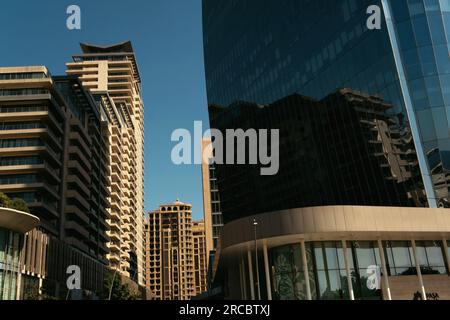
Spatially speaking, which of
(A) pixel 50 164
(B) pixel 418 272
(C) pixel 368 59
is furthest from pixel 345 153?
(A) pixel 50 164

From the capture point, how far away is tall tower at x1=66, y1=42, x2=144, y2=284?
116m

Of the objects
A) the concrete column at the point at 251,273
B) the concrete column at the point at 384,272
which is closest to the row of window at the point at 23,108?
the concrete column at the point at 251,273

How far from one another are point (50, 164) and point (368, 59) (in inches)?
2097

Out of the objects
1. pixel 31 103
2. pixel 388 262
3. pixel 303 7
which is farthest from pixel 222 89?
pixel 388 262

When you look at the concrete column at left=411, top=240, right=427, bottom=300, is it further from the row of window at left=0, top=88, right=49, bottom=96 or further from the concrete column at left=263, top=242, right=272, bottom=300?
the row of window at left=0, top=88, right=49, bottom=96

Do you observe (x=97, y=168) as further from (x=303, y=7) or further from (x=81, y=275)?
(x=303, y=7)

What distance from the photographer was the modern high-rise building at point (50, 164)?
224 ft

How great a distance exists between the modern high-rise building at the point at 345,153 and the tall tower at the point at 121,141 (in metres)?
43.7

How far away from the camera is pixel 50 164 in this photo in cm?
7594

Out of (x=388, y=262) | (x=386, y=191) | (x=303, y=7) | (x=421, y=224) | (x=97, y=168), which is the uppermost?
(x=303, y=7)

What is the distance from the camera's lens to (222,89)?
92438 millimetres

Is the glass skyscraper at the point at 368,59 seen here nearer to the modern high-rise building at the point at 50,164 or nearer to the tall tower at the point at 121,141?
the modern high-rise building at the point at 50,164

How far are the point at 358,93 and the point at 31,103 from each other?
169ft

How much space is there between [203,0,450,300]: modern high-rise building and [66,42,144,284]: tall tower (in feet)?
143
